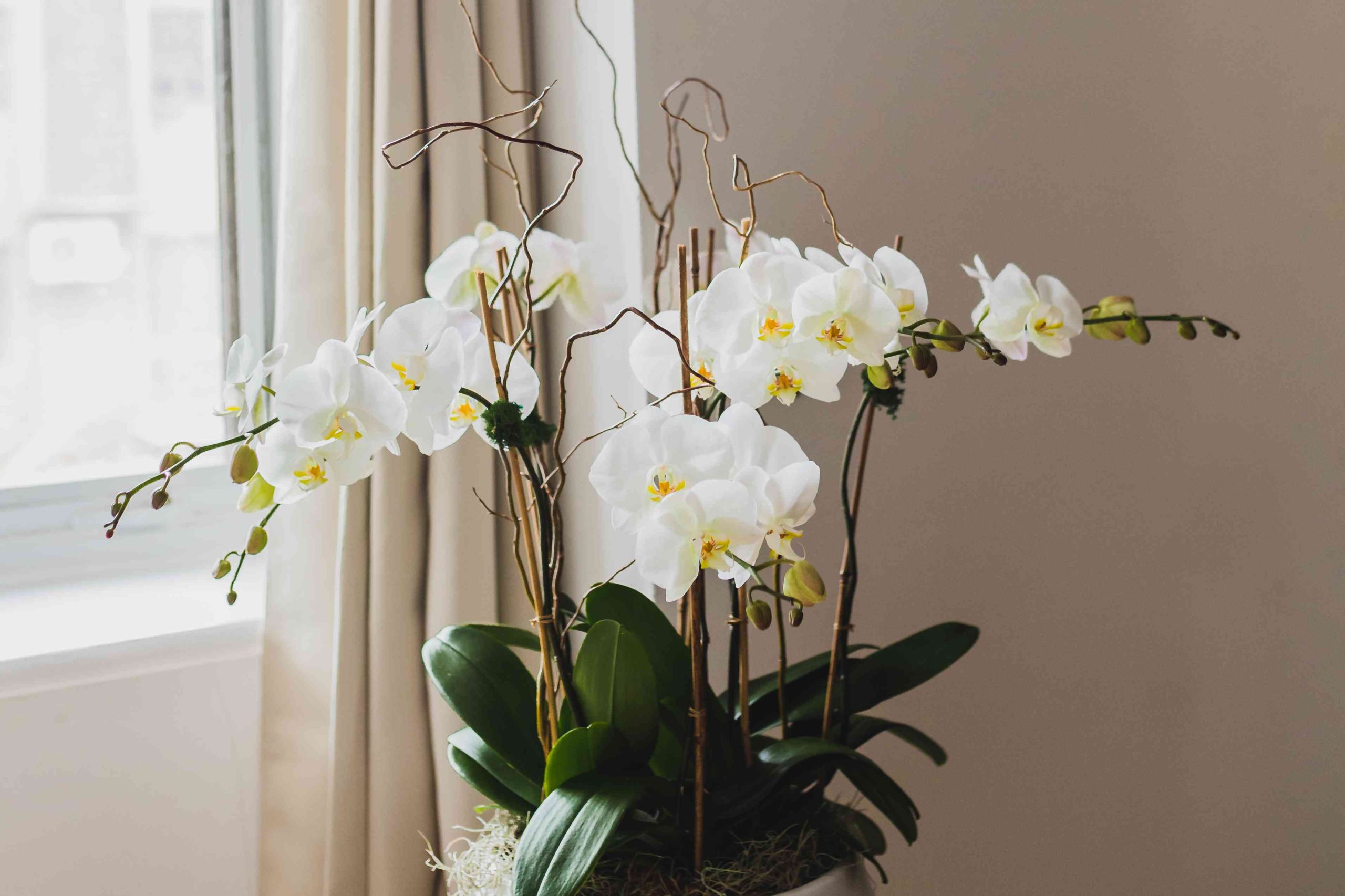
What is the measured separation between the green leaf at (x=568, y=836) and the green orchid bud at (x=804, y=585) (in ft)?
0.61

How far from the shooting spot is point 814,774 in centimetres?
80

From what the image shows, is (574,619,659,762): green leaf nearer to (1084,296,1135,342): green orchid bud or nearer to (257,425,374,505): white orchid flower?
(257,425,374,505): white orchid flower

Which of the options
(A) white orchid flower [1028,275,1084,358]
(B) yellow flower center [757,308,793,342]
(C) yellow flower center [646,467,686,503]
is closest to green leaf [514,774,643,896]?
(C) yellow flower center [646,467,686,503]

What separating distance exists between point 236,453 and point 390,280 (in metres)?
0.52

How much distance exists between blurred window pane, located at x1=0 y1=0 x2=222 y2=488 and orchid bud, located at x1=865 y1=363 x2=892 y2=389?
107 centimetres

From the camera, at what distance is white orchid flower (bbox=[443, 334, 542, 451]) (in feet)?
2.29

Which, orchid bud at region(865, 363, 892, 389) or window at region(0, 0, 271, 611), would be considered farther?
window at region(0, 0, 271, 611)

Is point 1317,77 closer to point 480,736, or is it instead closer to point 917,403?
point 917,403

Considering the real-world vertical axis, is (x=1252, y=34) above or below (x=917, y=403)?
above

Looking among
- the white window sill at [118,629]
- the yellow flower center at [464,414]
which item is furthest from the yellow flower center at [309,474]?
the white window sill at [118,629]

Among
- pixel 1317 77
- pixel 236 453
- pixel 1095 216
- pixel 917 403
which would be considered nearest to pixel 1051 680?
pixel 917 403

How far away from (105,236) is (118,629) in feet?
1.84

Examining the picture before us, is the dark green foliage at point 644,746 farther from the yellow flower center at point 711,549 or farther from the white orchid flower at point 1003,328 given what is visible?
the white orchid flower at point 1003,328

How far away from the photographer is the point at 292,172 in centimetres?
114
